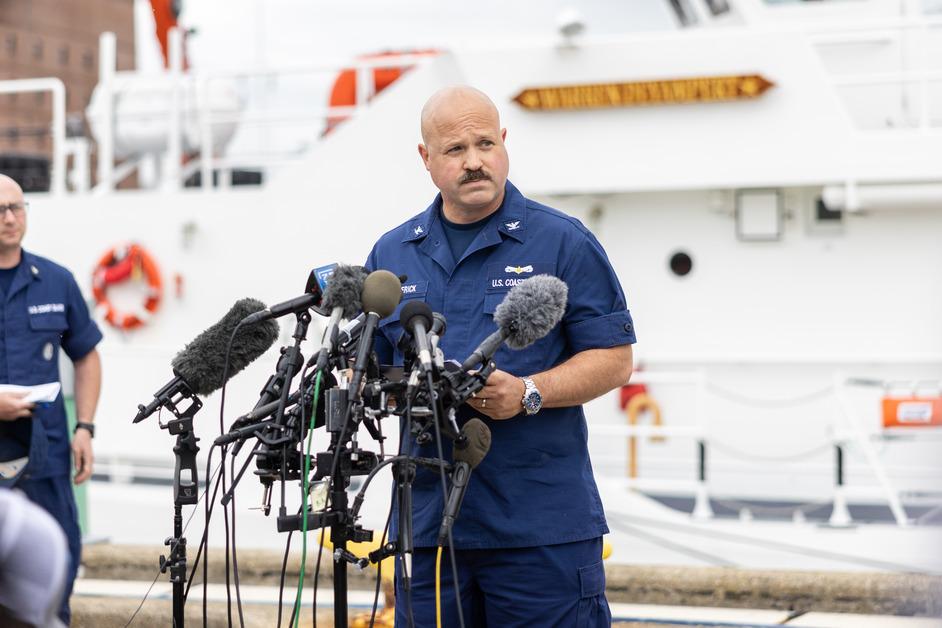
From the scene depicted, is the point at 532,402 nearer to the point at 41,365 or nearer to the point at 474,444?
the point at 474,444

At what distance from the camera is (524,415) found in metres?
2.73

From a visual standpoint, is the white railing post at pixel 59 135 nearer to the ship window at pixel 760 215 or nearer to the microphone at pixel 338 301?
the ship window at pixel 760 215

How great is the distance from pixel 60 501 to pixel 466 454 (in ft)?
7.58

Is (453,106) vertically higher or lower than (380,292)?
higher

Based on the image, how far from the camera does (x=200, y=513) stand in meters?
8.29

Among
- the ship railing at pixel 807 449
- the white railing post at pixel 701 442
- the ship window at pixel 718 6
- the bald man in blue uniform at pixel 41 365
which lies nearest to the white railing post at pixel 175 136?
the ship railing at pixel 807 449

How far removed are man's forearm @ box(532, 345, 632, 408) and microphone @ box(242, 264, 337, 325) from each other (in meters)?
0.50

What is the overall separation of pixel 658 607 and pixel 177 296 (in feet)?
16.3

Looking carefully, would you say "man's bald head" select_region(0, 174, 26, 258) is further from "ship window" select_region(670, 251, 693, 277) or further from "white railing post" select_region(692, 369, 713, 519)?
"ship window" select_region(670, 251, 693, 277)

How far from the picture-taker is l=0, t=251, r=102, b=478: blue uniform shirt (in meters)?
4.29

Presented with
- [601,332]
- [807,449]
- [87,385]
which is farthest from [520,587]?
[807,449]

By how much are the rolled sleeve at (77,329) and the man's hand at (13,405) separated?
542mm

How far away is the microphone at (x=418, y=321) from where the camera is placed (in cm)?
236

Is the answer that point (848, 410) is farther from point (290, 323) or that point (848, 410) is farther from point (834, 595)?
point (290, 323)
